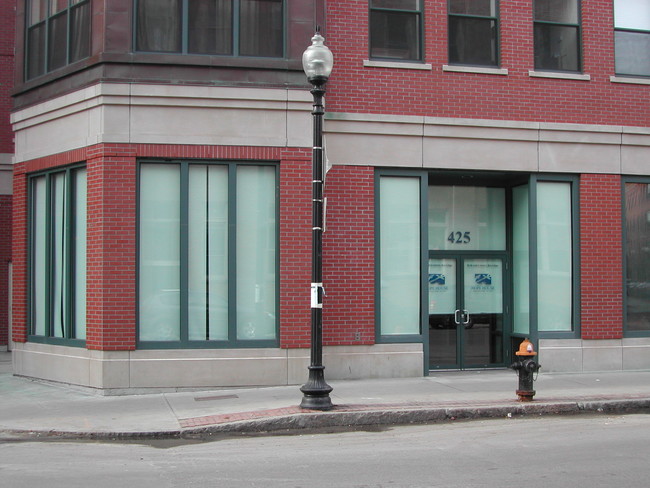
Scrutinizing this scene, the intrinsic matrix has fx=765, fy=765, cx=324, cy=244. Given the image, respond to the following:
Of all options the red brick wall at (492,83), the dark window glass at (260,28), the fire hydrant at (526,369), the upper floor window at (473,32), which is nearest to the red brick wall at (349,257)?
the red brick wall at (492,83)

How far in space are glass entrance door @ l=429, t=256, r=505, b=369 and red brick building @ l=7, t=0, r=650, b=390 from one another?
4 cm

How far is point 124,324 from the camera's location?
12.6 meters

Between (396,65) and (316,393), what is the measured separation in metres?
6.54

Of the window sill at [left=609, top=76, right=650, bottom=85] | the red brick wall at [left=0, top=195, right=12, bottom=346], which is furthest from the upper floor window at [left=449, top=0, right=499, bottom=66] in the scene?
the red brick wall at [left=0, top=195, right=12, bottom=346]

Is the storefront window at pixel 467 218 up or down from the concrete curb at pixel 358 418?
up

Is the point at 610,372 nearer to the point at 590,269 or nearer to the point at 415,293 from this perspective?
the point at 590,269

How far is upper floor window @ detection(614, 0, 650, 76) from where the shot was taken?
1539 centimetres

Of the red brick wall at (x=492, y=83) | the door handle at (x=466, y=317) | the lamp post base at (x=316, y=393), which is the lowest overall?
the lamp post base at (x=316, y=393)

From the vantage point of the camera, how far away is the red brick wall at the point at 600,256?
48.7 feet

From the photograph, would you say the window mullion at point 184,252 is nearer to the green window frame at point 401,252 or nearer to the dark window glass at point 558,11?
the green window frame at point 401,252

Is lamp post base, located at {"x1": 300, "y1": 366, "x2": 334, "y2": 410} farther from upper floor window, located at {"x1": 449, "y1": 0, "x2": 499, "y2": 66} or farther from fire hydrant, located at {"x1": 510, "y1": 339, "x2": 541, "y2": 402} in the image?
upper floor window, located at {"x1": 449, "y1": 0, "x2": 499, "y2": 66}

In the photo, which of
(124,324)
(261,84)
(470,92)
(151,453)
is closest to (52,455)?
(151,453)

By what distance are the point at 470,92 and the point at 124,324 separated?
24.9ft

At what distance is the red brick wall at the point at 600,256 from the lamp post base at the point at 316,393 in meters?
6.43
